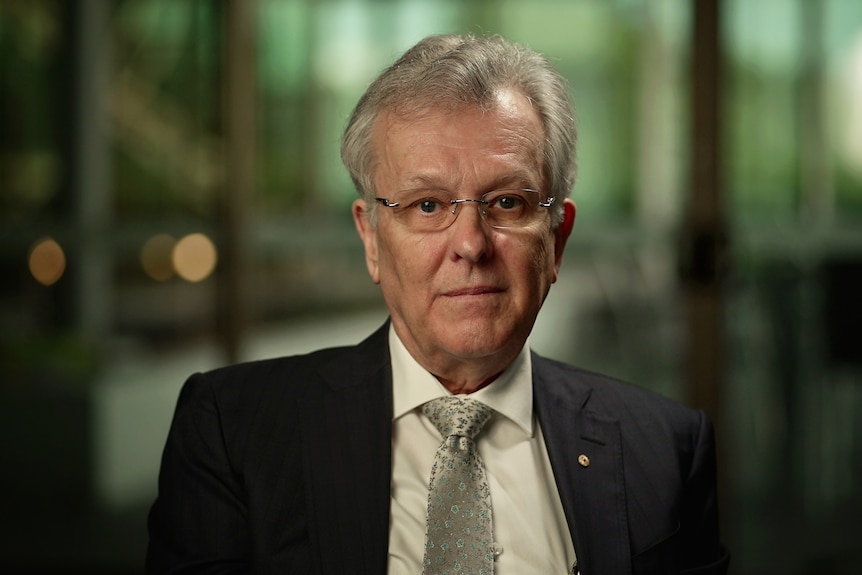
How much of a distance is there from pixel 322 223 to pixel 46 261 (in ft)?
3.35

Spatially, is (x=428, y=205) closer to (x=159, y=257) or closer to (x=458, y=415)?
(x=458, y=415)

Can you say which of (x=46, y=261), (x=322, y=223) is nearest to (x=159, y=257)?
(x=46, y=261)

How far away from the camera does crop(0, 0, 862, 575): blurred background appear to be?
12.3 ft

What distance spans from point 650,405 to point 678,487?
0.16 meters

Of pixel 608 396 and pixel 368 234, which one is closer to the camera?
pixel 368 234

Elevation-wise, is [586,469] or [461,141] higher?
[461,141]

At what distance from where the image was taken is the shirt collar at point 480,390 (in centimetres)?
166

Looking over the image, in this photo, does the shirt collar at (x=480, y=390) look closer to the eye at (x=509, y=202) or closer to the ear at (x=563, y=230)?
the ear at (x=563, y=230)

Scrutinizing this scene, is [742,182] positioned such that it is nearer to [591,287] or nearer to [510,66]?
[591,287]

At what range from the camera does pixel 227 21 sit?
12.4ft

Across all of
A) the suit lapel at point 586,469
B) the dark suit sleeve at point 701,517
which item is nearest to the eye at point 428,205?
the suit lapel at point 586,469

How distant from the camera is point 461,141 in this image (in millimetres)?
1534

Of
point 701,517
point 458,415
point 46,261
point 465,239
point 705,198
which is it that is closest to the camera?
point 465,239

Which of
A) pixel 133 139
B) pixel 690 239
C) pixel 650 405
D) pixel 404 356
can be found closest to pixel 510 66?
pixel 404 356
